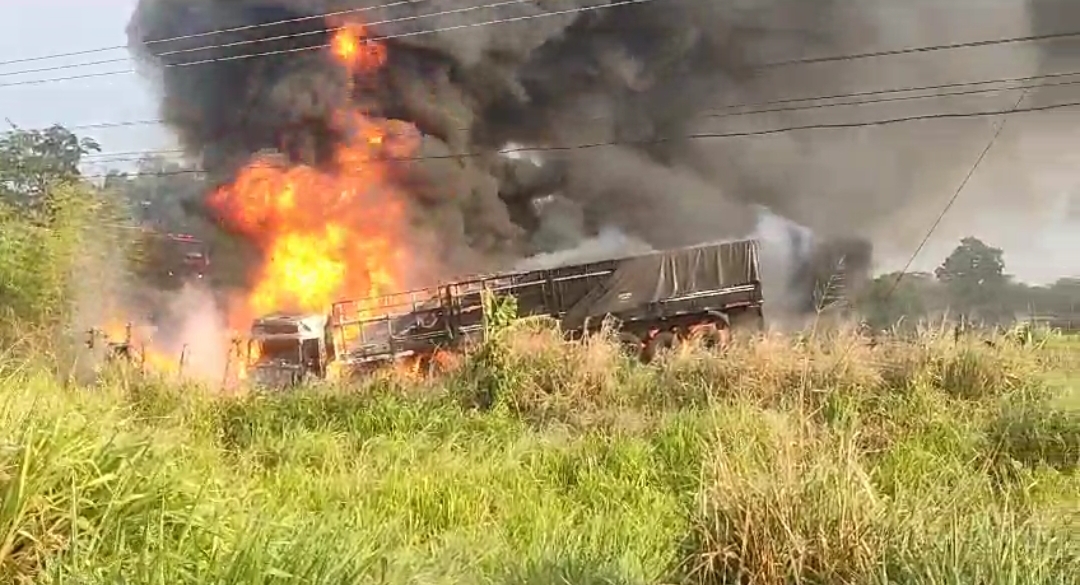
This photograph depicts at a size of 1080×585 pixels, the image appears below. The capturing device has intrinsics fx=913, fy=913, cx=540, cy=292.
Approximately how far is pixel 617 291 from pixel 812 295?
4653 mm

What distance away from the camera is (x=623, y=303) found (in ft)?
50.0

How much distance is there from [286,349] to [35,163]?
9.31 meters

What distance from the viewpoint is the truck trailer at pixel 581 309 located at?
49.4ft

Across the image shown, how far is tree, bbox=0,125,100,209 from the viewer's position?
1750 cm

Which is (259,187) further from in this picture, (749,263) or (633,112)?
(749,263)

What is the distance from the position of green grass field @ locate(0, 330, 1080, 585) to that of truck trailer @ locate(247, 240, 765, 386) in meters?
3.74

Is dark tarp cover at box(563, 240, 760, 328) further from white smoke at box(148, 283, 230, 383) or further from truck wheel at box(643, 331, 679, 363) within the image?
Result: white smoke at box(148, 283, 230, 383)

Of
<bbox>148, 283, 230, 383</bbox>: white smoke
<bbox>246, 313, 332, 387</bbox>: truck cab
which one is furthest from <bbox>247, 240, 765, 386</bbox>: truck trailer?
<bbox>148, 283, 230, 383</bbox>: white smoke

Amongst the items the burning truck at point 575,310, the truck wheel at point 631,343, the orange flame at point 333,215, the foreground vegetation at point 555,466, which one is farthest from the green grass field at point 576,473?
the orange flame at point 333,215

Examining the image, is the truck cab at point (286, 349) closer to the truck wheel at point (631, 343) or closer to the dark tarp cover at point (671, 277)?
the dark tarp cover at point (671, 277)

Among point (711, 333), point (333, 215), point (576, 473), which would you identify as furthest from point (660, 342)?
point (333, 215)

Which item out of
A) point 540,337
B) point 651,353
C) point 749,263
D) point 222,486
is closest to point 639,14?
→ point 749,263

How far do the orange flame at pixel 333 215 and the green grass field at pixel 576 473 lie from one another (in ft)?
31.8

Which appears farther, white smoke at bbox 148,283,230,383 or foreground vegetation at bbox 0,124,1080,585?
white smoke at bbox 148,283,230,383
